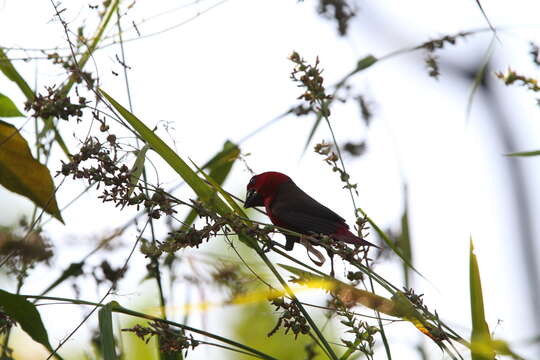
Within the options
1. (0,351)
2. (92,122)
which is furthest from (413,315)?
(0,351)

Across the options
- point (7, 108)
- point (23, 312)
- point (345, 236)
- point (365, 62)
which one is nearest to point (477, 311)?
point (345, 236)

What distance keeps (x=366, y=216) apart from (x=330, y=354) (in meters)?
0.40

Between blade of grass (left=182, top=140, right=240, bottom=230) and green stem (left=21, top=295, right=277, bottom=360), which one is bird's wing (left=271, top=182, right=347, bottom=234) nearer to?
blade of grass (left=182, top=140, right=240, bottom=230)

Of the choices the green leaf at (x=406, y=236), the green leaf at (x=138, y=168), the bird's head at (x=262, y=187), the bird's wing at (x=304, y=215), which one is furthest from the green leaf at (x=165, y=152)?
the bird's head at (x=262, y=187)

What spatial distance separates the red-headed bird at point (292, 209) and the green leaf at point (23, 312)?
0.90 m

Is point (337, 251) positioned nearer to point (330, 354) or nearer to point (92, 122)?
point (330, 354)

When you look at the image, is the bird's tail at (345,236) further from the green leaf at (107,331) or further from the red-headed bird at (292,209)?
the green leaf at (107,331)

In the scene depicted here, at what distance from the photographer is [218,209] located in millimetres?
1633

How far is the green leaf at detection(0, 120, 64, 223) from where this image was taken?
2.13 m

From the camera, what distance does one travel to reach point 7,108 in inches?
90.0

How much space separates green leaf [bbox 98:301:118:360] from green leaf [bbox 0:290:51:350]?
0.16 metres

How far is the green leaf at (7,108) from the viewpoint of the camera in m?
2.27

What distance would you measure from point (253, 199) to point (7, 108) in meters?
1.33

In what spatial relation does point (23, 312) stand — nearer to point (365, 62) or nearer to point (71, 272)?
point (71, 272)
